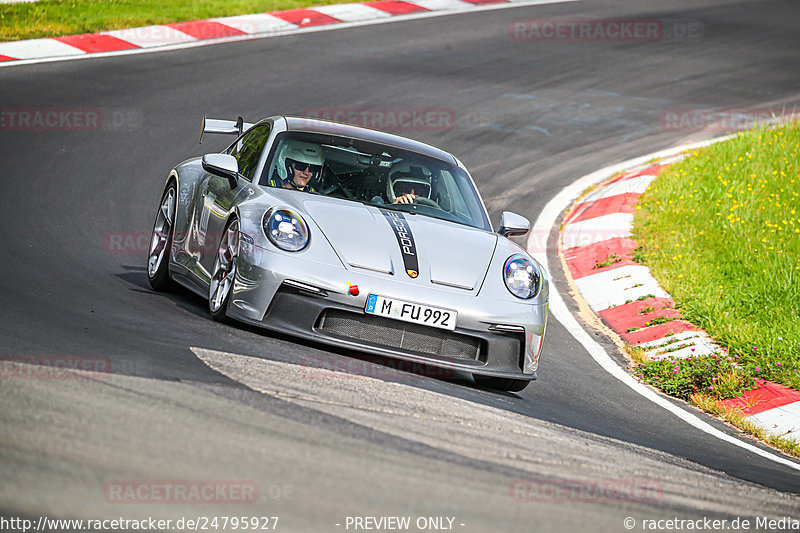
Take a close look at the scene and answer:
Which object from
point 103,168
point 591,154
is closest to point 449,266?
point 103,168

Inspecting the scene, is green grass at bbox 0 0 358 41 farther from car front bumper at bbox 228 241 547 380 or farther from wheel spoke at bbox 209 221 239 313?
car front bumper at bbox 228 241 547 380

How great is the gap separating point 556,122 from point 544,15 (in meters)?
5.93

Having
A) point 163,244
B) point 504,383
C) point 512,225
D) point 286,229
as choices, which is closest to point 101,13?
point 163,244

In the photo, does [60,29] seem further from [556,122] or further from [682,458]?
[682,458]

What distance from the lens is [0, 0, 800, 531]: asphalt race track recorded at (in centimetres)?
319

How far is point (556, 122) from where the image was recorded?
1395cm

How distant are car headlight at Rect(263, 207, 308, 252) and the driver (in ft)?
2.21

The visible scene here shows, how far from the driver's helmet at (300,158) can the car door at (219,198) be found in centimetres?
17

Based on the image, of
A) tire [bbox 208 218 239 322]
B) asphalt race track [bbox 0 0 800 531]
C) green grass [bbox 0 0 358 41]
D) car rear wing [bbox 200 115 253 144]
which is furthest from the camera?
green grass [bbox 0 0 358 41]

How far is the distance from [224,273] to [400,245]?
3.29ft

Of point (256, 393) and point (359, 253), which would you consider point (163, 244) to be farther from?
point (256, 393)

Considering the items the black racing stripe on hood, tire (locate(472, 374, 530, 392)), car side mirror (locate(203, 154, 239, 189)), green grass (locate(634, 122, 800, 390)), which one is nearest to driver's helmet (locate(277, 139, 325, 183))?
car side mirror (locate(203, 154, 239, 189))

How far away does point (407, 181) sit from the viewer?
6.66 meters

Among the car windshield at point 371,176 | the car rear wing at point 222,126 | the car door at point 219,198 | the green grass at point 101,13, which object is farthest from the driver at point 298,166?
the green grass at point 101,13
